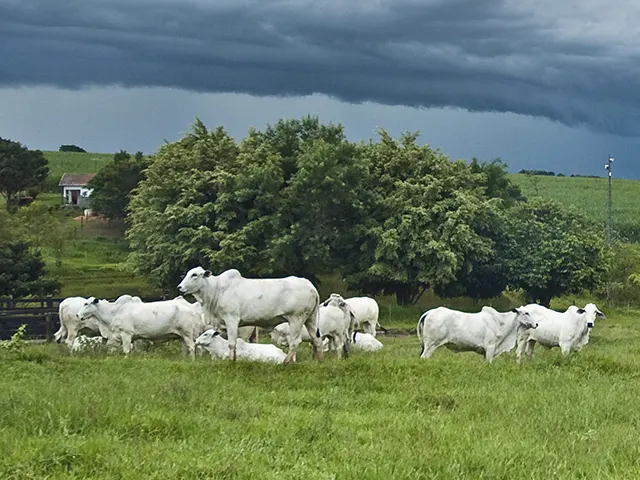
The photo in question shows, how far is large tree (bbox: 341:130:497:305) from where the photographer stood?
41062mm

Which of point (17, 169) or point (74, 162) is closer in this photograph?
point (17, 169)

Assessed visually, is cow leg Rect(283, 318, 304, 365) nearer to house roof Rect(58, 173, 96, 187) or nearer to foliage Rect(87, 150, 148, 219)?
foliage Rect(87, 150, 148, 219)

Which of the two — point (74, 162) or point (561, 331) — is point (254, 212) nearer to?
point (561, 331)

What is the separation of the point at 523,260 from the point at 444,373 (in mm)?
30800

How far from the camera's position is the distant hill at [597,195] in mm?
81188

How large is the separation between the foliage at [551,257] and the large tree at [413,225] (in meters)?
2.36

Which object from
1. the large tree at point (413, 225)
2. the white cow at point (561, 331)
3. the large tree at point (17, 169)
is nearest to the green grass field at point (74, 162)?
the large tree at point (17, 169)

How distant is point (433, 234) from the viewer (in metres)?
41.4

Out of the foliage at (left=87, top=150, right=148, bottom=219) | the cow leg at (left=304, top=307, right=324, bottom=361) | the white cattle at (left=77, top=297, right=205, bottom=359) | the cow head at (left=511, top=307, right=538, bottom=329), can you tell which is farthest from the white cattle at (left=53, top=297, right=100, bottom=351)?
the foliage at (left=87, top=150, right=148, bottom=219)

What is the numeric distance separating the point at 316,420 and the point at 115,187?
68170 millimetres

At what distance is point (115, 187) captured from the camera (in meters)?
75.5

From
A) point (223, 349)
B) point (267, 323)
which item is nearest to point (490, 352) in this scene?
point (267, 323)

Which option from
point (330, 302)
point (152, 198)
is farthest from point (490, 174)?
point (330, 302)

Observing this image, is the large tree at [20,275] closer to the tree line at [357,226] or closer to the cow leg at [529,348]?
the tree line at [357,226]
